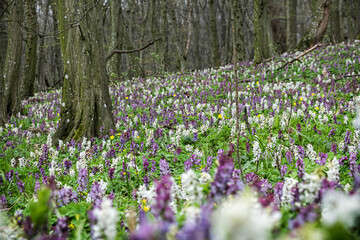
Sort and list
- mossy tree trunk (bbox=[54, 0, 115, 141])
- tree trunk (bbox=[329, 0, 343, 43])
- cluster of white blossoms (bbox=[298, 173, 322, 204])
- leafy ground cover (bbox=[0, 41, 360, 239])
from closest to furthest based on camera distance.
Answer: leafy ground cover (bbox=[0, 41, 360, 239]) → cluster of white blossoms (bbox=[298, 173, 322, 204]) → mossy tree trunk (bbox=[54, 0, 115, 141]) → tree trunk (bbox=[329, 0, 343, 43])

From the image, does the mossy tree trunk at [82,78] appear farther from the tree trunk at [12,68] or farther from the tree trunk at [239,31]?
the tree trunk at [239,31]

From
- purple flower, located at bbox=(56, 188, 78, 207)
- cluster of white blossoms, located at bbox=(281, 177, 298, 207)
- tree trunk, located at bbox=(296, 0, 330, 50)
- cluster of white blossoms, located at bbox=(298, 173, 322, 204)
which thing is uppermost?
tree trunk, located at bbox=(296, 0, 330, 50)

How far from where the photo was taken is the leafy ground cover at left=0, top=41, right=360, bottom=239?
1153mm

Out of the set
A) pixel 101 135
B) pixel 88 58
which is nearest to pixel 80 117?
pixel 101 135

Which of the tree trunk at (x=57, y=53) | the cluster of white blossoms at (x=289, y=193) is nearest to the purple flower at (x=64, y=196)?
the cluster of white blossoms at (x=289, y=193)

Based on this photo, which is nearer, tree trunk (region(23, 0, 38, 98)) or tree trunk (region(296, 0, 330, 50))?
tree trunk (region(23, 0, 38, 98))

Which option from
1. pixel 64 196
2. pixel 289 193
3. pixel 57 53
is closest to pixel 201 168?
pixel 64 196

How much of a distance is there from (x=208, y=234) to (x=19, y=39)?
11650mm

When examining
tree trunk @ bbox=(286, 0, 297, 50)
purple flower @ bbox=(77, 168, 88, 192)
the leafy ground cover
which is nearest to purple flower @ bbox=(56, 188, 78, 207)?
the leafy ground cover

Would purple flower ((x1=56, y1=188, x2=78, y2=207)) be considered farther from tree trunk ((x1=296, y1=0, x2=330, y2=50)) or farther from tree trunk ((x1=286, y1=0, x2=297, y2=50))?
tree trunk ((x1=286, y1=0, x2=297, y2=50))

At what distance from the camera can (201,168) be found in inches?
150

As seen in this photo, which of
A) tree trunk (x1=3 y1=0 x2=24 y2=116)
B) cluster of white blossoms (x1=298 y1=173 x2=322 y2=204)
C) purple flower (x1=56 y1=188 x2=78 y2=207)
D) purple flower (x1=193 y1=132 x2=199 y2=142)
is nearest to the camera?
cluster of white blossoms (x1=298 y1=173 x2=322 y2=204)

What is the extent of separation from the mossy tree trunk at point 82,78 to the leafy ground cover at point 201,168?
0.41m

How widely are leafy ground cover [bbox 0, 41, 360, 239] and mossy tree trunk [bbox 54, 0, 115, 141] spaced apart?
407 millimetres
